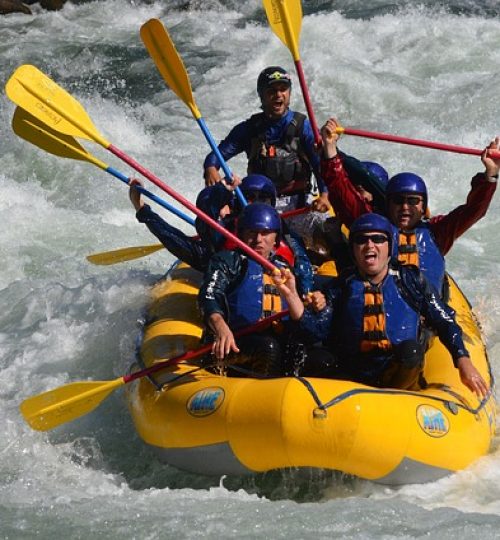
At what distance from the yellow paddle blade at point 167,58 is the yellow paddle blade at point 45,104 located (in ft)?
2.28

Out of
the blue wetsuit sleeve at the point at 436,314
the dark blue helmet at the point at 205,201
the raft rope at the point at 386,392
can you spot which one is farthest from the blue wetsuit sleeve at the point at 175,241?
the raft rope at the point at 386,392

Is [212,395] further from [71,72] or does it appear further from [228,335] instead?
[71,72]

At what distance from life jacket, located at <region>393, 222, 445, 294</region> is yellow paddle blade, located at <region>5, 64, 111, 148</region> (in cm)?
161

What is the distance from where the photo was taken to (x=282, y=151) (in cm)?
555

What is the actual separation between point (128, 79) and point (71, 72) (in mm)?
626

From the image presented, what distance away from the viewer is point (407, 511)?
3.69 metres

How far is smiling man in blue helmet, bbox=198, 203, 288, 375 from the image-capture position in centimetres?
421

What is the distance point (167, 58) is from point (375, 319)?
2.39 metres

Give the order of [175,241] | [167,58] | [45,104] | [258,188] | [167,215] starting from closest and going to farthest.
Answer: [258,188] < [175,241] < [45,104] < [167,58] < [167,215]

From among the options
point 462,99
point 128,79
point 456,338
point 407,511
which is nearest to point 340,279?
point 456,338

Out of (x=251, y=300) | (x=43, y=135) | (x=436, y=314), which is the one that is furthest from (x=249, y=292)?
(x=43, y=135)

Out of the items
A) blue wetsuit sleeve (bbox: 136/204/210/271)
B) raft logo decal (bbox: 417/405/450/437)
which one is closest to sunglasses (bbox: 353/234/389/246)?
raft logo decal (bbox: 417/405/450/437)

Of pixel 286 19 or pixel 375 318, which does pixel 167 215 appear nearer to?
pixel 286 19

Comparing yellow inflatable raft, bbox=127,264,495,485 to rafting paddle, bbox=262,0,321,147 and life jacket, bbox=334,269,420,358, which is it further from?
rafting paddle, bbox=262,0,321,147
